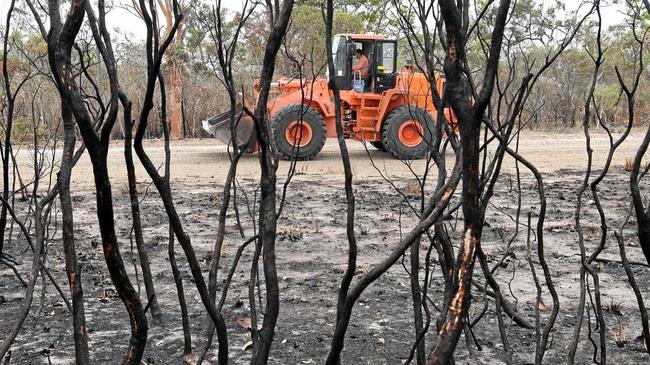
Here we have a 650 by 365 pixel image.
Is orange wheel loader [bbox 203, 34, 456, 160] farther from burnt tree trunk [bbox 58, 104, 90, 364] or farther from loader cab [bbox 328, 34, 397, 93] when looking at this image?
burnt tree trunk [bbox 58, 104, 90, 364]

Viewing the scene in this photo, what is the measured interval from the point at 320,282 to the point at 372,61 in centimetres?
784

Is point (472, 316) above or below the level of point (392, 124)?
below

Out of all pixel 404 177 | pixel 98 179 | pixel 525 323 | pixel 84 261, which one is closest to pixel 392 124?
pixel 404 177

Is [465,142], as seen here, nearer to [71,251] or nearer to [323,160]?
[71,251]

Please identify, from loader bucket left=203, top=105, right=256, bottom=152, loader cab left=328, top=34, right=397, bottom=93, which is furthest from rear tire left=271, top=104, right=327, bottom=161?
loader cab left=328, top=34, right=397, bottom=93

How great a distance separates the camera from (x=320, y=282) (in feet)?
14.1

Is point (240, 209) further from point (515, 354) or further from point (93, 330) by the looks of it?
point (515, 354)

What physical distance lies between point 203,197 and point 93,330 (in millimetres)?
4549

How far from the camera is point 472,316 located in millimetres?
3543

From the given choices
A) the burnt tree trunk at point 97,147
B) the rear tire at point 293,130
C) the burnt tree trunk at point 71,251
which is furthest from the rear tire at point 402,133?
the burnt tree trunk at point 97,147

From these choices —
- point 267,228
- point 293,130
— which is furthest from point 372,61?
point 267,228

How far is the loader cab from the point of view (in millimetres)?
11500

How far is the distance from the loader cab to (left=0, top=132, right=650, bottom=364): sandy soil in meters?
3.22

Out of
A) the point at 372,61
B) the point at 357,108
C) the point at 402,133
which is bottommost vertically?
the point at 402,133
